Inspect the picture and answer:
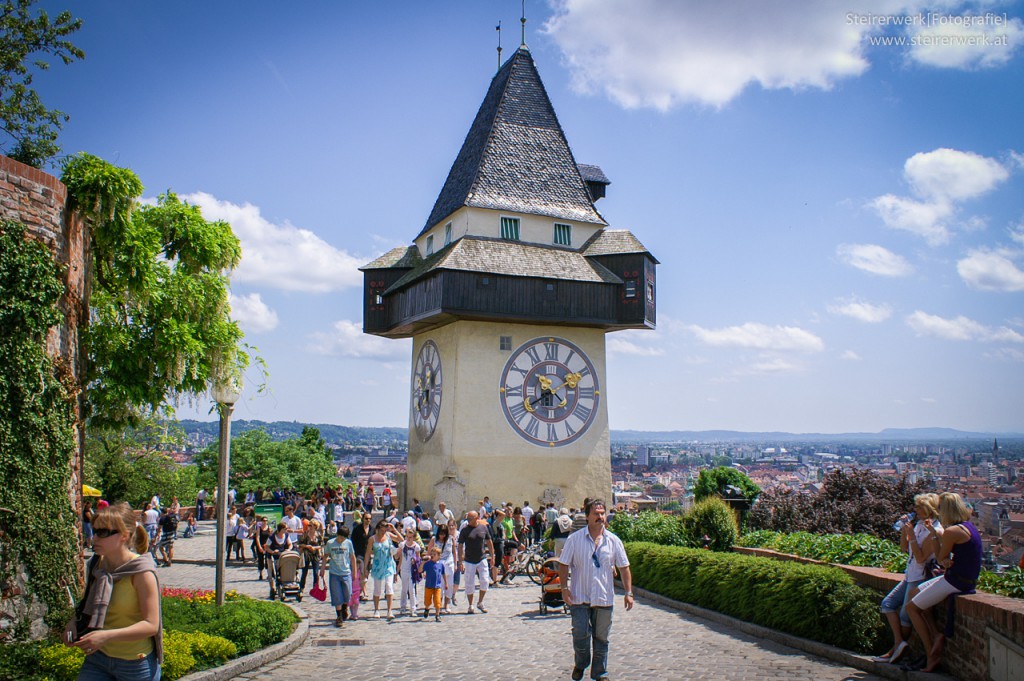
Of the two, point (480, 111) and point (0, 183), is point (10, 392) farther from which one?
point (480, 111)

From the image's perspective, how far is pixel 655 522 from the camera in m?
20.6

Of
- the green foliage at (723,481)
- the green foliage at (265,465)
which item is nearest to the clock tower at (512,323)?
the green foliage at (723,481)

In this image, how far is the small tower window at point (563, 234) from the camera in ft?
110

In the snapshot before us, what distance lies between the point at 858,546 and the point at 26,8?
25.8 metres

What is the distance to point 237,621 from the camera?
442 inches

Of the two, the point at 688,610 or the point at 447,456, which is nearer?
the point at 688,610

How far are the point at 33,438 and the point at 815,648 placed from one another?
976cm

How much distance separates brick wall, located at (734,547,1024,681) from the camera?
823 centimetres

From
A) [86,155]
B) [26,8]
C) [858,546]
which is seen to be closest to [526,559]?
[858,546]

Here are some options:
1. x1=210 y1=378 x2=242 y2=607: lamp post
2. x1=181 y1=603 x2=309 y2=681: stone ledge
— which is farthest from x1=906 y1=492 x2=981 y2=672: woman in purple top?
x1=210 y1=378 x2=242 y2=607: lamp post

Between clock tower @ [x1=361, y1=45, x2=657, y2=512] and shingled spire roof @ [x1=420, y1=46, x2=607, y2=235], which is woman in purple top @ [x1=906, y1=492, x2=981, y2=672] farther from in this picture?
shingled spire roof @ [x1=420, y1=46, x2=607, y2=235]

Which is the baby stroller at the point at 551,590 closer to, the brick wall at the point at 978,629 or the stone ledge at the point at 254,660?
the stone ledge at the point at 254,660

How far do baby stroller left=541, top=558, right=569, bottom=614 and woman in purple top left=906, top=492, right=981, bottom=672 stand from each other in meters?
6.68

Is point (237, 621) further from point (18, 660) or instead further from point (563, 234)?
point (563, 234)
